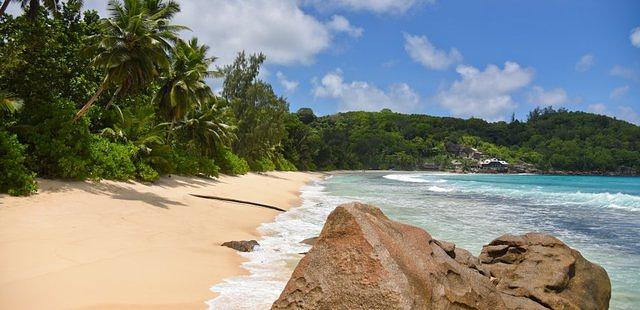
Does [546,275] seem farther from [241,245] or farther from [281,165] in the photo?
[281,165]

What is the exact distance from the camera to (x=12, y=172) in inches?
467

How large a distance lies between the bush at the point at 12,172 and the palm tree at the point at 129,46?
4.83 metres

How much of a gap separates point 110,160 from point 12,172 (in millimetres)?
6177

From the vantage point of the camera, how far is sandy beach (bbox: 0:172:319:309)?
5.65 m

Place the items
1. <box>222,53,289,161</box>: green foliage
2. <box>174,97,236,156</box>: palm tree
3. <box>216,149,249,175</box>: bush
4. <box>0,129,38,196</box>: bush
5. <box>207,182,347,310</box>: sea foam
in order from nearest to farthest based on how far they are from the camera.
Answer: <box>207,182,347,310</box>: sea foam < <box>0,129,38,196</box>: bush < <box>174,97,236,156</box>: palm tree < <box>216,149,249,175</box>: bush < <box>222,53,289,161</box>: green foliage

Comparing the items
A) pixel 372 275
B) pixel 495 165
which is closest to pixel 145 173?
pixel 372 275

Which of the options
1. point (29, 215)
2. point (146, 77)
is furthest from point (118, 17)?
point (29, 215)

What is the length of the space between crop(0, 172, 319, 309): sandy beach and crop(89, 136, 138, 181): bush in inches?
70.8

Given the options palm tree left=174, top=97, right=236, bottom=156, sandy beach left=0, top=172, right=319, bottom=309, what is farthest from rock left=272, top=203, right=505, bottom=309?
palm tree left=174, top=97, right=236, bottom=156

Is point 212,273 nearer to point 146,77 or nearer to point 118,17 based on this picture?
point 146,77

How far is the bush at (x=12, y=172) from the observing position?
11.8 m

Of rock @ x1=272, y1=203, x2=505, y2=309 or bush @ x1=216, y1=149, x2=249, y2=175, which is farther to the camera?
bush @ x1=216, y1=149, x2=249, y2=175

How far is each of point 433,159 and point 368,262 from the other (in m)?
146

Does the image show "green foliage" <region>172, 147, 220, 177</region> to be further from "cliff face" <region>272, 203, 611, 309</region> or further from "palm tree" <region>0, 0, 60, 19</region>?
"cliff face" <region>272, 203, 611, 309</region>
